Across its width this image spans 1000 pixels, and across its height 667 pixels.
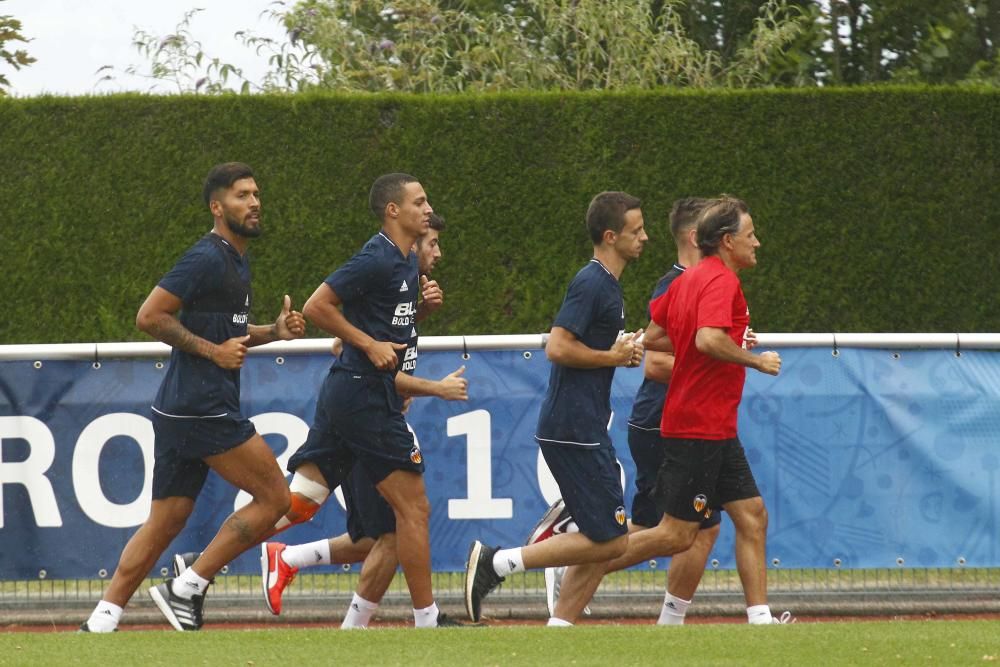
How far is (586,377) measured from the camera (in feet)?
22.8

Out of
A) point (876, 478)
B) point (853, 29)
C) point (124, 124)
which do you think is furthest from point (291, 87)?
point (876, 478)

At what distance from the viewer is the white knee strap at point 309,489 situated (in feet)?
24.7

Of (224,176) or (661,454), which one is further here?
(661,454)

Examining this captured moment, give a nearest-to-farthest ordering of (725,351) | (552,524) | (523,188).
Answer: (725,351), (552,524), (523,188)

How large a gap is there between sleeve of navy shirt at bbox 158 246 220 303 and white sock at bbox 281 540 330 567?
58.2 inches

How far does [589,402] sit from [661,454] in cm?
70

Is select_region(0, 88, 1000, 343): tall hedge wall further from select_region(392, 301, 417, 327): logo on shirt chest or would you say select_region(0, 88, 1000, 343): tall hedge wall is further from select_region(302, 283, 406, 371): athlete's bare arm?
select_region(302, 283, 406, 371): athlete's bare arm

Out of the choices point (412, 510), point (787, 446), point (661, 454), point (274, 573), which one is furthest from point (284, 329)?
point (787, 446)

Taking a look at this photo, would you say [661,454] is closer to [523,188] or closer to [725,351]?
[725,351]

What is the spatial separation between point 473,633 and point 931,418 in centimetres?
314

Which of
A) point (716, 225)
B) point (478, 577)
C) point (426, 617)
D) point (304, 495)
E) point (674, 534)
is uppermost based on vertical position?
point (716, 225)

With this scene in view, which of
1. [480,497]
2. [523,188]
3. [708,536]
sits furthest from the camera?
[523,188]

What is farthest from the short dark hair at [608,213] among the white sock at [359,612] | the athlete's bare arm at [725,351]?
the white sock at [359,612]

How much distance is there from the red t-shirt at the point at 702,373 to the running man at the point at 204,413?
1.76 metres
